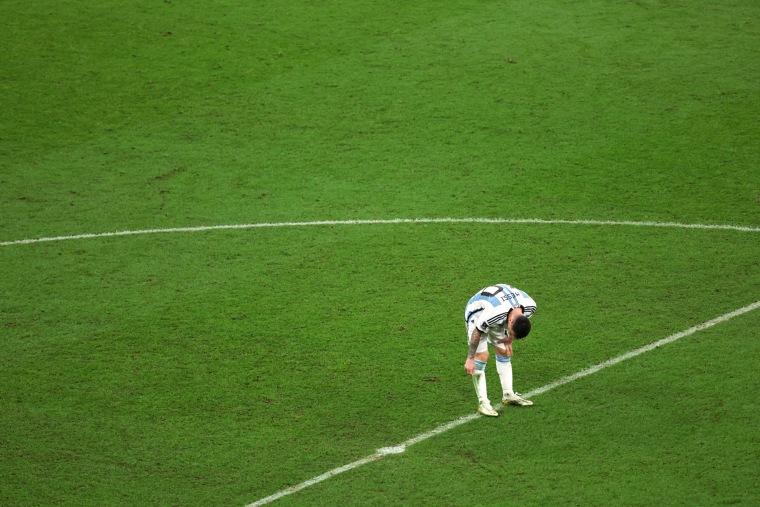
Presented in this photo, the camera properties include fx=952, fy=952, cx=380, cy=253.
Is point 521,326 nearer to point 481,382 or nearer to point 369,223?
point 481,382

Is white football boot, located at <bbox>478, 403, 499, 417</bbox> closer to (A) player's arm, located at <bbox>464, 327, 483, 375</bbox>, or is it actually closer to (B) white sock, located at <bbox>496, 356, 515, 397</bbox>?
(B) white sock, located at <bbox>496, 356, 515, 397</bbox>

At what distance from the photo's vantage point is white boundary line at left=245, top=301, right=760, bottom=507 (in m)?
7.85

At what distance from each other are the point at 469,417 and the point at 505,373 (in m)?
0.52

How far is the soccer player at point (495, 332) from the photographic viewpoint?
8461 millimetres

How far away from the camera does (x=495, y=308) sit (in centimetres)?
846

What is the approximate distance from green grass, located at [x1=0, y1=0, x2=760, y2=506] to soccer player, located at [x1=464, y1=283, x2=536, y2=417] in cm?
28

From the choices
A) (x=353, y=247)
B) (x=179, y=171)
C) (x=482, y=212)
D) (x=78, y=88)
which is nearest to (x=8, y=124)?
(x=78, y=88)

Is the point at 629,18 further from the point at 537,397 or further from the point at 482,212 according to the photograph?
the point at 537,397

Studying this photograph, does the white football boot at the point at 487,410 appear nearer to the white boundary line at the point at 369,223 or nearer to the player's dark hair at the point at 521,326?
the player's dark hair at the point at 521,326

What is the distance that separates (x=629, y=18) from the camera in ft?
61.3

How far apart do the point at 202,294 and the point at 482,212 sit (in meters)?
4.13

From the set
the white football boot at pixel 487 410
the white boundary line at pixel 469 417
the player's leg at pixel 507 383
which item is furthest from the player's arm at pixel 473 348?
the white boundary line at pixel 469 417

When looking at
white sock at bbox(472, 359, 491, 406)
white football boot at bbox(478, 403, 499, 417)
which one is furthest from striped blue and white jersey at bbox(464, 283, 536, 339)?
white football boot at bbox(478, 403, 499, 417)

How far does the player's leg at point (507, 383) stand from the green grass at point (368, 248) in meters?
0.18
